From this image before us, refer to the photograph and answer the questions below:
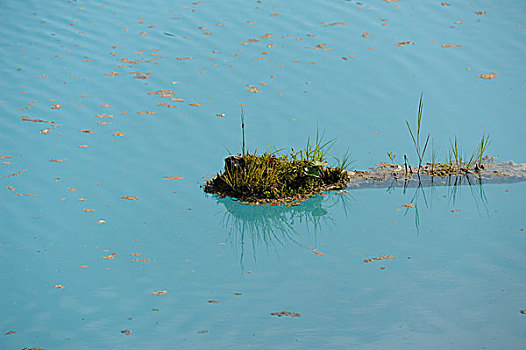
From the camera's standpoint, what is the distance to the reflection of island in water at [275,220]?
19.4ft

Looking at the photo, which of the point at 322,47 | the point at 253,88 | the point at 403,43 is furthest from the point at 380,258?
the point at 403,43

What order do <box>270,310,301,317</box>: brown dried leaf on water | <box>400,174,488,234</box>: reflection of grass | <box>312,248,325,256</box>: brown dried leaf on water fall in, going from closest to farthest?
<box>270,310,301,317</box>: brown dried leaf on water, <box>312,248,325,256</box>: brown dried leaf on water, <box>400,174,488,234</box>: reflection of grass

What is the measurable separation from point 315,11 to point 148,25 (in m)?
2.91

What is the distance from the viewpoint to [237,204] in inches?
255

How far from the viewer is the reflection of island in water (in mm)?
5914

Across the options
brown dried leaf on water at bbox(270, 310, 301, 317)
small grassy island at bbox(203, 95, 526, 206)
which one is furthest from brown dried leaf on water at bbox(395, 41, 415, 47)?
brown dried leaf on water at bbox(270, 310, 301, 317)

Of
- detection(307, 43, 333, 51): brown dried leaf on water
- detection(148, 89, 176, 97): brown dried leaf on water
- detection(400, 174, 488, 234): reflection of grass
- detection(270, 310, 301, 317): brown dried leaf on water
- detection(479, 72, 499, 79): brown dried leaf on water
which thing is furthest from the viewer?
detection(307, 43, 333, 51): brown dried leaf on water

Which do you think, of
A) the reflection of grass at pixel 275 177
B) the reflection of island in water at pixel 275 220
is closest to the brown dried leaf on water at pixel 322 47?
the reflection of grass at pixel 275 177

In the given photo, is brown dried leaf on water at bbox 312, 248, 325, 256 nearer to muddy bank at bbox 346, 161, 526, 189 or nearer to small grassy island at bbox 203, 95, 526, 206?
small grassy island at bbox 203, 95, 526, 206

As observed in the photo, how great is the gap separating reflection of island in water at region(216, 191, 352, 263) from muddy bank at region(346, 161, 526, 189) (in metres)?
0.39

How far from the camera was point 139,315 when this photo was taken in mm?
4711

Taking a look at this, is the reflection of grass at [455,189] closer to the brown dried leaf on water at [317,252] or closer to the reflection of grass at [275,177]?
the reflection of grass at [275,177]

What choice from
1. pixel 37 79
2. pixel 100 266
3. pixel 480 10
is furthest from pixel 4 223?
pixel 480 10

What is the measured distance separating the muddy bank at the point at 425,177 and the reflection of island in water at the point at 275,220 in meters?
0.39
